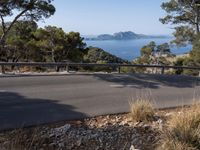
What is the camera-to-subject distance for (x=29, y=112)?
1176 cm

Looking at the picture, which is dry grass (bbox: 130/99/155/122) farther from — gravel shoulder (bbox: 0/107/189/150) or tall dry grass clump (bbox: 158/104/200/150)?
tall dry grass clump (bbox: 158/104/200/150)

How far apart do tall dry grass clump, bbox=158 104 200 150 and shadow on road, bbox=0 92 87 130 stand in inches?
140

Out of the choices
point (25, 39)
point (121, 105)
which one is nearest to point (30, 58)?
point (25, 39)

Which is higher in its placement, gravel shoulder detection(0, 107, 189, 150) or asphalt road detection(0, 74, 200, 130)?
asphalt road detection(0, 74, 200, 130)

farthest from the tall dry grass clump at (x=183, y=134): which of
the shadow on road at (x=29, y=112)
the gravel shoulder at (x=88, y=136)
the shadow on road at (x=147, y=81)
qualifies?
the shadow on road at (x=147, y=81)

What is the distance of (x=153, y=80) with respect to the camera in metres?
20.6

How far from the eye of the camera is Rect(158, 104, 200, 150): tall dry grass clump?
26.7 feet

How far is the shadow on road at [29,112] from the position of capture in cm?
1075

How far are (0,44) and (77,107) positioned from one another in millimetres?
20688

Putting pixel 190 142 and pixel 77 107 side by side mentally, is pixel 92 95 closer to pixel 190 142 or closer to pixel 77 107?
pixel 77 107

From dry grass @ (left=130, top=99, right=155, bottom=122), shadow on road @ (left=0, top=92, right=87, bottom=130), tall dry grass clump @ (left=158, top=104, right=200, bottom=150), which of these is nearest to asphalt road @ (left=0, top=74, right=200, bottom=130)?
shadow on road @ (left=0, top=92, right=87, bottom=130)

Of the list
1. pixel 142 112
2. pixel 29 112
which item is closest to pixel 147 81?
pixel 142 112

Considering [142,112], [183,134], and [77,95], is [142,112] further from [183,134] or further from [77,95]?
[77,95]

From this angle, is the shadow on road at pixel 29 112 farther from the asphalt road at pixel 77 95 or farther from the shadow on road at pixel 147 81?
the shadow on road at pixel 147 81
